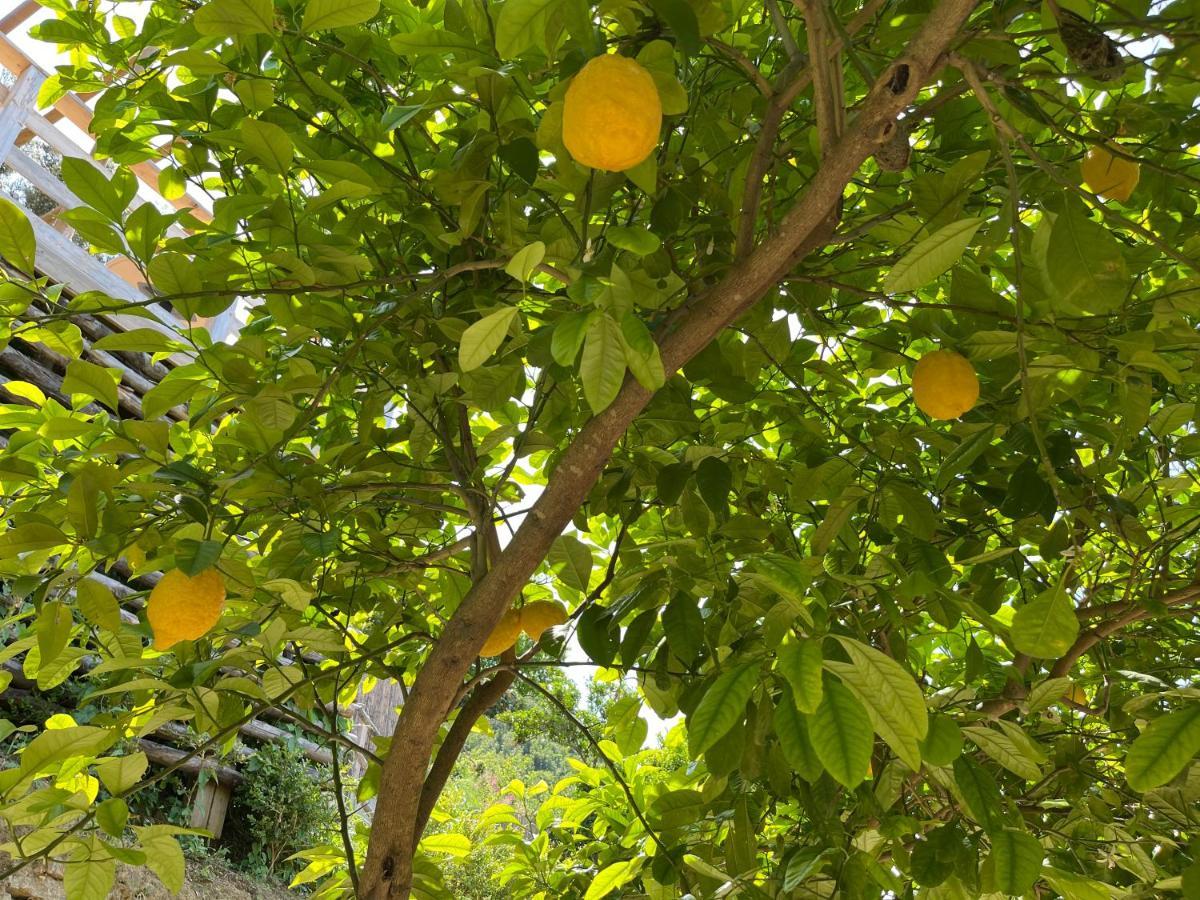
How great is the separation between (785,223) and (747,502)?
2.04ft

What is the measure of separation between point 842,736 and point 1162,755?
0.81 ft

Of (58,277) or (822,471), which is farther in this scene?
(58,277)

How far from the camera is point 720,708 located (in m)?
0.63

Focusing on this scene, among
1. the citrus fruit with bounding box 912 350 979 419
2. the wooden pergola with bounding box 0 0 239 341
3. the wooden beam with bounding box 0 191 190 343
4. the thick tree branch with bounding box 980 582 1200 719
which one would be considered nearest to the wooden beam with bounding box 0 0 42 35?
the wooden pergola with bounding box 0 0 239 341

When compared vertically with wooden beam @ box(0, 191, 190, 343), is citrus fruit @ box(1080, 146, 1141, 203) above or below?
below

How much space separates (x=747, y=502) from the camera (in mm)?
1345

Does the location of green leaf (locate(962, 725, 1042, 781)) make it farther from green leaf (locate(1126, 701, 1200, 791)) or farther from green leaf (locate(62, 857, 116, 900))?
green leaf (locate(62, 857, 116, 900))

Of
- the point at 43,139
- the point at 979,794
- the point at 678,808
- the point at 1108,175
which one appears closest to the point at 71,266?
the point at 43,139

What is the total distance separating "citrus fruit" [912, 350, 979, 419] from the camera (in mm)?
1010

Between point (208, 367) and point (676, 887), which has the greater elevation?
point (208, 367)

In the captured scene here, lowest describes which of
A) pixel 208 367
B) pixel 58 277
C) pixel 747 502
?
pixel 208 367

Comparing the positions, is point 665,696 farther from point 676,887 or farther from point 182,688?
point 182,688

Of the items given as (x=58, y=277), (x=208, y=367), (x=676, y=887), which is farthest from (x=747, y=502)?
(x=58, y=277)

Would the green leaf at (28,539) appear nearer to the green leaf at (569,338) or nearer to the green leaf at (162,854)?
the green leaf at (162,854)
